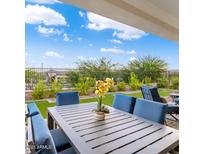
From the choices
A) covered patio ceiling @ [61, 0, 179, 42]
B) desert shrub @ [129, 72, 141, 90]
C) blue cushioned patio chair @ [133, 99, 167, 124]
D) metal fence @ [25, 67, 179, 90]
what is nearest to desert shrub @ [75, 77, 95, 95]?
metal fence @ [25, 67, 179, 90]

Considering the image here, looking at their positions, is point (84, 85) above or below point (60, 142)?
above

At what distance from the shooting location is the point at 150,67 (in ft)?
21.0

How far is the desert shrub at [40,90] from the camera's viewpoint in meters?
4.44

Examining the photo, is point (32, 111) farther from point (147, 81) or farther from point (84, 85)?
point (147, 81)

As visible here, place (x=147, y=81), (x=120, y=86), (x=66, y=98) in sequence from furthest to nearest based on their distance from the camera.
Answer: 1. (x=147, y=81)
2. (x=120, y=86)
3. (x=66, y=98)

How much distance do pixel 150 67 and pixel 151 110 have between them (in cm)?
449

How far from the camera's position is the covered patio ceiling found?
230cm

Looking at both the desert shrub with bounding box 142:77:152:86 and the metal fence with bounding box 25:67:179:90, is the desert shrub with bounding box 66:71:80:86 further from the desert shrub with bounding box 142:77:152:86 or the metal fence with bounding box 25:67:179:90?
the desert shrub with bounding box 142:77:152:86

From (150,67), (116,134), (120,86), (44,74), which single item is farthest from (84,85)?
(116,134)

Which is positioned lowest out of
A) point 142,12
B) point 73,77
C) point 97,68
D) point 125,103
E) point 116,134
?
point 116,134

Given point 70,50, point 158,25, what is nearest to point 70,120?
point 158,25

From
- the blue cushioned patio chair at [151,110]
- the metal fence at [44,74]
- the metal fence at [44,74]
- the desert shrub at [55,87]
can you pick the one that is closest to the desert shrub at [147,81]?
the metal fence at [44,74]

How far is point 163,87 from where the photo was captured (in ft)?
21.7
